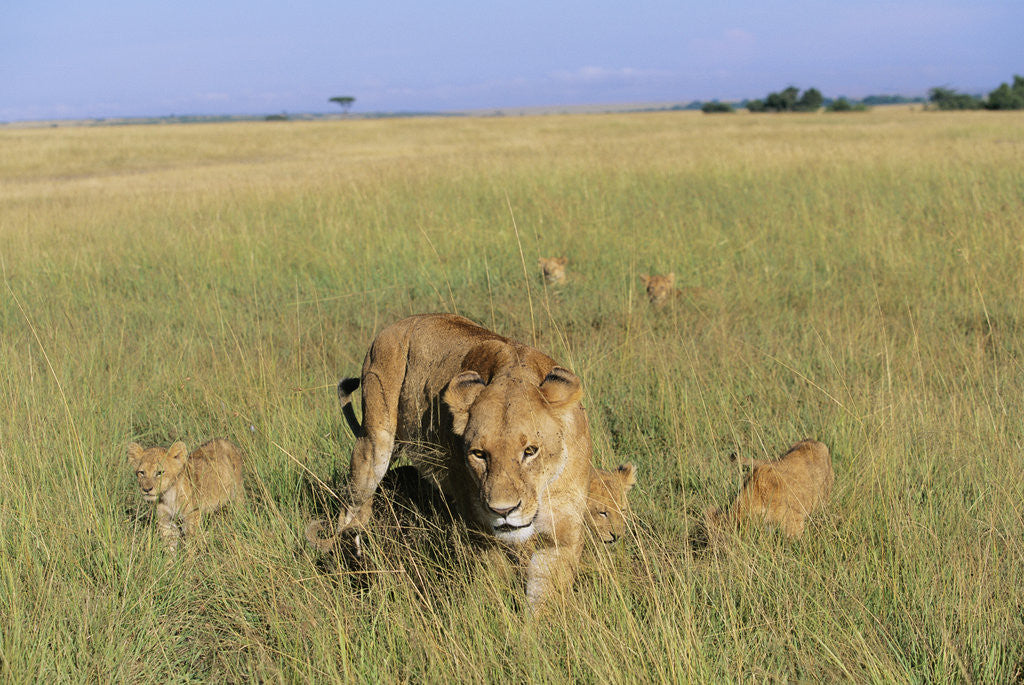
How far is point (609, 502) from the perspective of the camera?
11.8 ft

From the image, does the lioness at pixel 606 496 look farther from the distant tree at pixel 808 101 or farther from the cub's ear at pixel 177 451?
the distant tree at pixel 808 101

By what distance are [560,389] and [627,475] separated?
3.88 ft

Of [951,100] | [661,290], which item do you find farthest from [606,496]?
[951,100]

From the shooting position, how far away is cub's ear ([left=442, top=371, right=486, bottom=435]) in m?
2.88

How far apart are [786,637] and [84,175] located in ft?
102

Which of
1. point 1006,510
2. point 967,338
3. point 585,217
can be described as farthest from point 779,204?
point 1006,510

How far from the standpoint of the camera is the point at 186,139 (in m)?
45.0

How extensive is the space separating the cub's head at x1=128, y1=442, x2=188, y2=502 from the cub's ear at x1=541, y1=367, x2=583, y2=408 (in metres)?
2.30

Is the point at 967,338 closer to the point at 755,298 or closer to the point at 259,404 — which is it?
the point at 755,298

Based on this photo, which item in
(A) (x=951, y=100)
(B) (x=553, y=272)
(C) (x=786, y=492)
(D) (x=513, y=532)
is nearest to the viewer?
(D) (x=513, y=532)

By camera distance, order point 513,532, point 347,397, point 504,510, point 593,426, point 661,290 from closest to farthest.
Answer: point 504,510
point 513,532
point 347,397
point 593,426
point 661,290

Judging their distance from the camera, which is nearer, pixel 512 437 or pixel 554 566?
pixel 512 437

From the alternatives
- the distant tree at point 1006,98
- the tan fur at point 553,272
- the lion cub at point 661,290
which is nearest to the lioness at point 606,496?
the lion cub at point 661,290

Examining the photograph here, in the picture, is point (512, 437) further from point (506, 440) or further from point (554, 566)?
point (554, 566)
